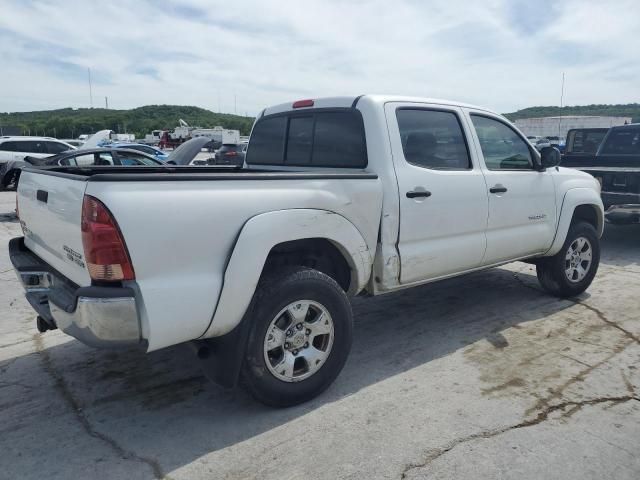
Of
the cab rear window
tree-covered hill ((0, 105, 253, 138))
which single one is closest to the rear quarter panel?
the cab rear window

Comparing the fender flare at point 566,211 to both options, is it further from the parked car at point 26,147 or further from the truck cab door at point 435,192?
the parked car at point 26,147

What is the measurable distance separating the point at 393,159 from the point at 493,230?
1.34 meters

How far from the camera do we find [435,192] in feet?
13.0

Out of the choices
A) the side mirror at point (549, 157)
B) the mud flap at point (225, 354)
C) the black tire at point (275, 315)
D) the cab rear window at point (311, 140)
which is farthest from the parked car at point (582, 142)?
the mud flap at point (225, 354)

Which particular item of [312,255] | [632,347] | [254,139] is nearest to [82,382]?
[312,255]

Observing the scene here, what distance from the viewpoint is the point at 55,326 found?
10.2 ft

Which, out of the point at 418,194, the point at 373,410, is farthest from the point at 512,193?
the point at 373,410

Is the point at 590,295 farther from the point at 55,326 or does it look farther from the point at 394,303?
the point at 55,326

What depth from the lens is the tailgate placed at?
2.72 metres

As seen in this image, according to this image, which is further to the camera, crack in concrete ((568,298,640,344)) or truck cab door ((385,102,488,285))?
crack in concrete ((568,298,640,344))

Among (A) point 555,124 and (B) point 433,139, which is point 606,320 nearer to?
(B) point 433,139

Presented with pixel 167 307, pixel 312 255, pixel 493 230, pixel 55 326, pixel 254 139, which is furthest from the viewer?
pixel 254 139

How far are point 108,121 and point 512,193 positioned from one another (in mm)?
120371

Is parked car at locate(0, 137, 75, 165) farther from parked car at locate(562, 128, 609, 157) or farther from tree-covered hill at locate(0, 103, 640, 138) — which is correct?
tree-covered hill at locate(0, 103, 640, 138)
